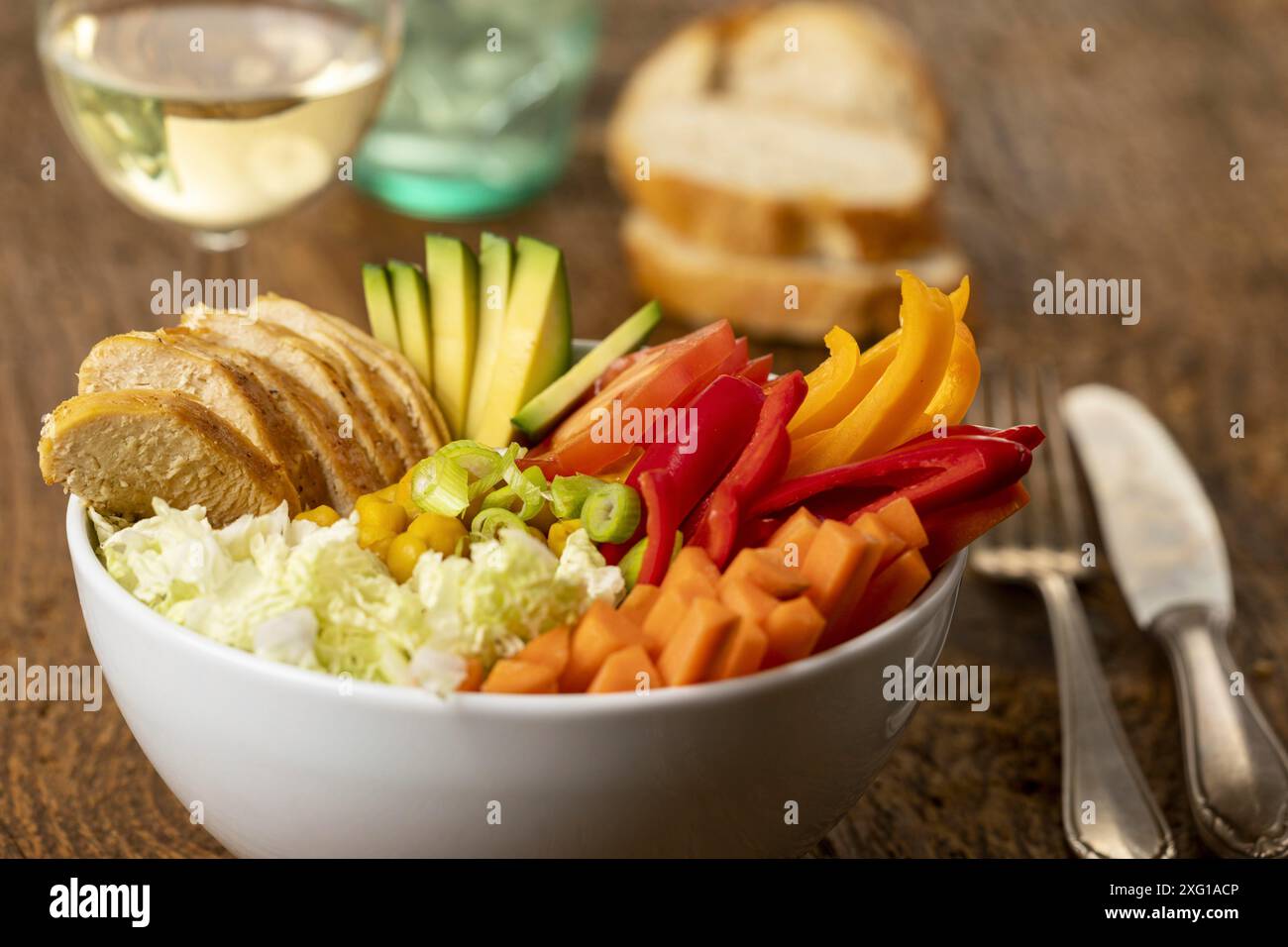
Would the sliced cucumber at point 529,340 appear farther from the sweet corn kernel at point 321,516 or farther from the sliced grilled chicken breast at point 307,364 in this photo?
the sweet corn kernel at point 321,516

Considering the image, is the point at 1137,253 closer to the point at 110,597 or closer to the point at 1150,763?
the point at 1150,763

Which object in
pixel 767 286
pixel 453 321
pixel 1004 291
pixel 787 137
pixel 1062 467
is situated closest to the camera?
pixel 453 321

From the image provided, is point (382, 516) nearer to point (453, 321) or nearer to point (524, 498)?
point (524, 498)

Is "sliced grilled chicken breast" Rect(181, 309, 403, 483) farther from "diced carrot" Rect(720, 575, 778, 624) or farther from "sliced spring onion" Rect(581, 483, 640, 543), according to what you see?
"diced carrot" Rect(720, 575, 778, 624)

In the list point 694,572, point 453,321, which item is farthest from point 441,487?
point 453,321

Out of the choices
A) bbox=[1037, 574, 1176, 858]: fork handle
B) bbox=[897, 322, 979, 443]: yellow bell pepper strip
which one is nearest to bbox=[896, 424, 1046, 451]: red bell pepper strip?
bbox=[897, 322, 979, 443]: yellow bell pepper strip

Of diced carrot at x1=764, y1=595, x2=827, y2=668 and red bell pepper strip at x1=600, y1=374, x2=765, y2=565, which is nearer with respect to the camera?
diced carrot at x1=764, y1=595, x2=827, y2=668
